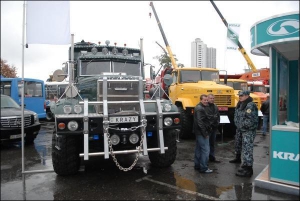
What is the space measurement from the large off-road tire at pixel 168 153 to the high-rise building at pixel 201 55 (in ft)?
40.2

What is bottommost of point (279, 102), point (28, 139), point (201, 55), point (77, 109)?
point (28, 139)

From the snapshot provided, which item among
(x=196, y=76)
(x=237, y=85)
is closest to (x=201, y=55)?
(x=237, y=85)

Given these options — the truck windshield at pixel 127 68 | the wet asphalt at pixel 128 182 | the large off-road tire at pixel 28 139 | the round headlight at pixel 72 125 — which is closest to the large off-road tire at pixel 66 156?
the wet asphalt at pixel 128 182

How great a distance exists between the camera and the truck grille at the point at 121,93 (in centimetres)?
504

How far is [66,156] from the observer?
4.68 m

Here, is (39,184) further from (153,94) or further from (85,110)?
(153,94)

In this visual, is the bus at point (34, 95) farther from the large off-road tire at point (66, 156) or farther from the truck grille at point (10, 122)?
the large off-road tire at point (66, 156)

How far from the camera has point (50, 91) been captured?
18.7 metres

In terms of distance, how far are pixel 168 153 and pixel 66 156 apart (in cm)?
200

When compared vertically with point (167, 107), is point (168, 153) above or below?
below

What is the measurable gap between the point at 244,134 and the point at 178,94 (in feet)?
15.3

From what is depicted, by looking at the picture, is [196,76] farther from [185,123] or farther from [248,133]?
[248,133]

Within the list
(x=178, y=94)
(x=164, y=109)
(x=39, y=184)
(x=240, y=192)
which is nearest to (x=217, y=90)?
(x=178, y=94)

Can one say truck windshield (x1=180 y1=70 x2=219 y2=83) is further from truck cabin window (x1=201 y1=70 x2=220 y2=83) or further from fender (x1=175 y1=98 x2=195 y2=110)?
fender (x1=175 y1=98 x2=195 y2=110)
